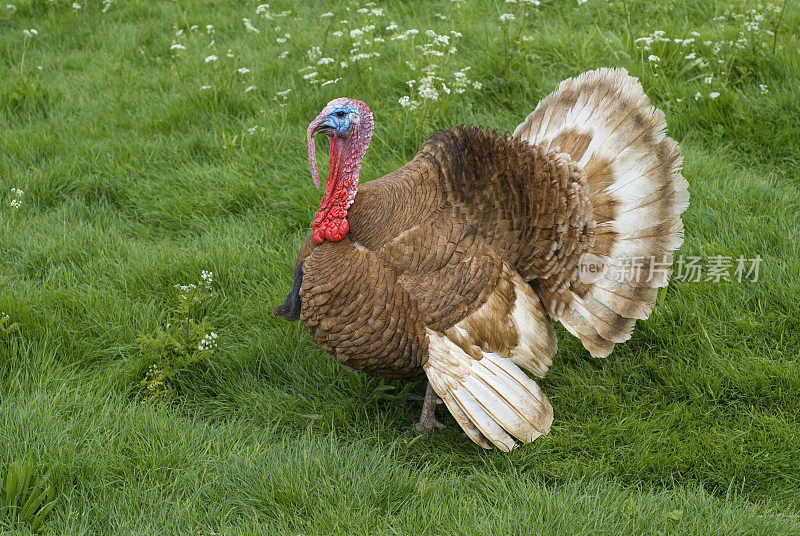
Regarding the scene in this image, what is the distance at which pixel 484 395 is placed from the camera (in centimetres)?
A: 357

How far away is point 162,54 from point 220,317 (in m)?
3.62

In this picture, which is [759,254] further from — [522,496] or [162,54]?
[162,54]

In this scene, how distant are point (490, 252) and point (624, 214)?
2.31 ft

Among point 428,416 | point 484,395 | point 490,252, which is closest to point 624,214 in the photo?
point 490,252

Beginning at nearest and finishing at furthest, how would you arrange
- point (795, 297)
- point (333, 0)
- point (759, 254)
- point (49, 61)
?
point (795, 297) → point (759, 254) → point (49, 61) → point (333, 0)

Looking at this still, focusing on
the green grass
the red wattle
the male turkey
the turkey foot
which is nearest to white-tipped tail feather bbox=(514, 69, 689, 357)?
the male turkey

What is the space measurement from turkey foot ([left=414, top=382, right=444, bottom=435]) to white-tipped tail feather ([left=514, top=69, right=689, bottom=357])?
0.73 meters

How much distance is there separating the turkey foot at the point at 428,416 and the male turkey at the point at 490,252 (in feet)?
0.04

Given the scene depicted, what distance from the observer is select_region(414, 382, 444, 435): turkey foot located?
396cm

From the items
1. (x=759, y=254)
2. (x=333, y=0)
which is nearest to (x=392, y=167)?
(x=759, y=254)

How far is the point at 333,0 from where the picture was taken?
7609 millimetres

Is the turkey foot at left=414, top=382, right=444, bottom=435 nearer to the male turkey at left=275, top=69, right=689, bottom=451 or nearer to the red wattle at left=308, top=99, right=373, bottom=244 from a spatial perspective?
the male turkey at left=275, top=69, right=689, bottom=451

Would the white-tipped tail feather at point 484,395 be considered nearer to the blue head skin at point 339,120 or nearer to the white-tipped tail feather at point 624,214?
the white-tipped tail feather at point 624,214

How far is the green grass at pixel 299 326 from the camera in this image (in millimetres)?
3430
